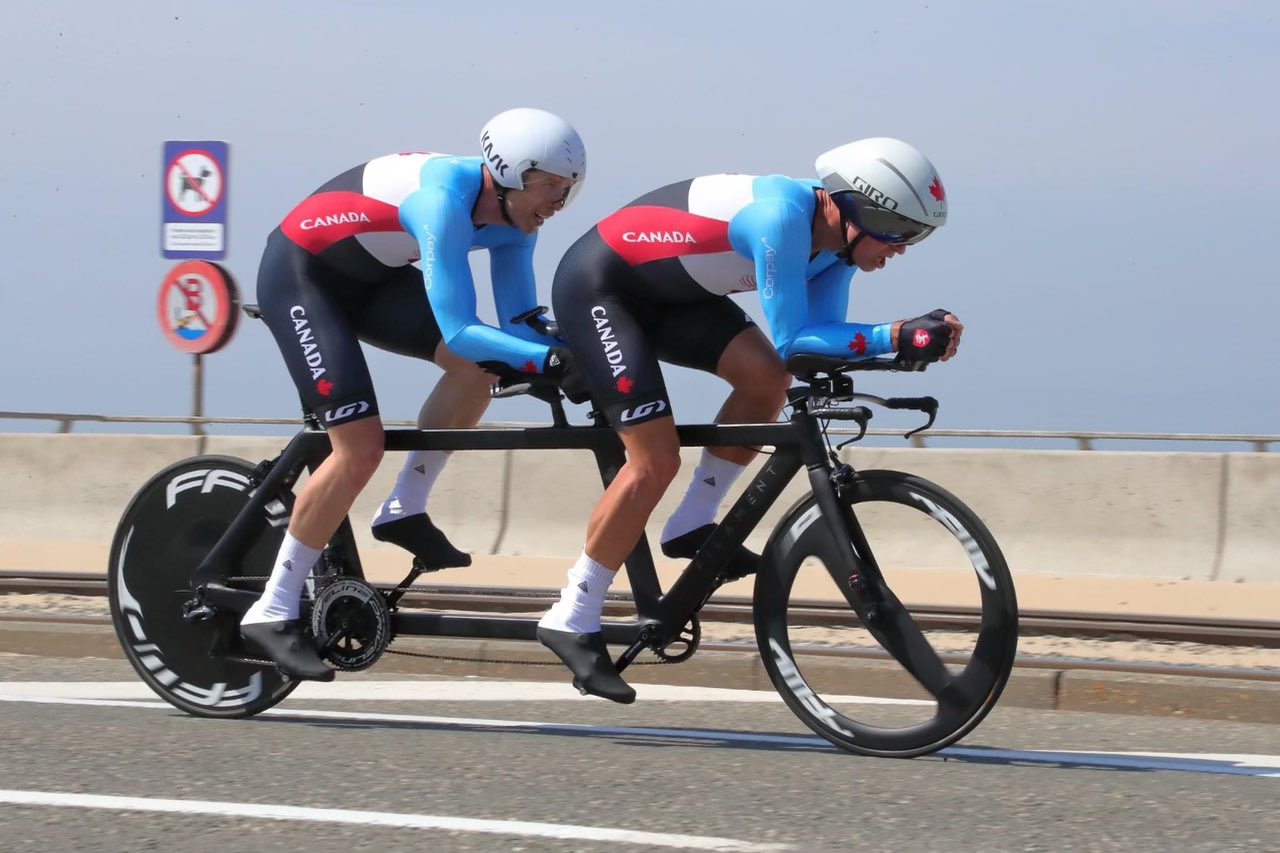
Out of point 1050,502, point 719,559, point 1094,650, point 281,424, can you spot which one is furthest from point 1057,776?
point 281,424

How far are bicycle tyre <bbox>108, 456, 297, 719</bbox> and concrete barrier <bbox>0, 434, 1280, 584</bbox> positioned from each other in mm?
4355

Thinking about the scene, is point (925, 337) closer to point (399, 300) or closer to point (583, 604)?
point (583, 604)

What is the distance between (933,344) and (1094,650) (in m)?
4.21

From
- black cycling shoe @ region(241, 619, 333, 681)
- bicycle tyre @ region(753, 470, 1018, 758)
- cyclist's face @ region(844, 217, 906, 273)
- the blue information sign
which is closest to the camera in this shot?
bicycle tyre @ region(753, 470, 1018, 758)

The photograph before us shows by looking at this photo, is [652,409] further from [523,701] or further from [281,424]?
[281,424]

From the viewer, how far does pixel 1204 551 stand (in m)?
11.7

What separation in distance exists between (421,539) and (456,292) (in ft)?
3.44

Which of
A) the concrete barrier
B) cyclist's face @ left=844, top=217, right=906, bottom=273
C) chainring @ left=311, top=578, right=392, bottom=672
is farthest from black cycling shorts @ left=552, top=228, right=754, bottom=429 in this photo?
the concrete barrier

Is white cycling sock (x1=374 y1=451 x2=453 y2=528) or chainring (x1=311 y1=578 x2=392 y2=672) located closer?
chainring (x1=311 y1=578 x2=392 y2=672)

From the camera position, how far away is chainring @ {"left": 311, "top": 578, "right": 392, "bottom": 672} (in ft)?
21.2

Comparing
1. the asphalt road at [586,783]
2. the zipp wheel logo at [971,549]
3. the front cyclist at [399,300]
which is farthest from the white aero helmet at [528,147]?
the asphalt road at [586,783]

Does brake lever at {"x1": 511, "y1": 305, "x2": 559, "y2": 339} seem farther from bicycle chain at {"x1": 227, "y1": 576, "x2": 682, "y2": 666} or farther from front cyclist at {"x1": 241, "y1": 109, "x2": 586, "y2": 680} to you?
bicycle chain at {"x1": 227, "y1": 576, "x2": 682, "y2": 666}

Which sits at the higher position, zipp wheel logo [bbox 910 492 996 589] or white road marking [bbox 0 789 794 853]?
zipp wheel logo [bbox 910 492 996 589]

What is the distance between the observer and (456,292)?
19.9ft
